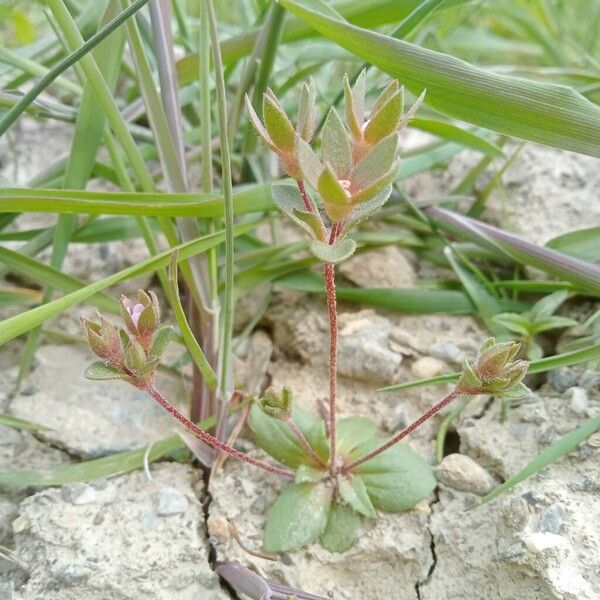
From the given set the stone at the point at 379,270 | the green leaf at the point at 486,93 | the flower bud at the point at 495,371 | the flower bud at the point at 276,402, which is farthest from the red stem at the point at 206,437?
the green leaf at the point at 486,93

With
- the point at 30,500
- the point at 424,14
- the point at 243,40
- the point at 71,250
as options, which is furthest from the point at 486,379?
the point at 71,250

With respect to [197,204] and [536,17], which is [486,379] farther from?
[536,17]

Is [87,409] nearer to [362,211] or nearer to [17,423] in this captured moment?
[17,423]

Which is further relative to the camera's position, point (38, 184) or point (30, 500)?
point (38, 184)

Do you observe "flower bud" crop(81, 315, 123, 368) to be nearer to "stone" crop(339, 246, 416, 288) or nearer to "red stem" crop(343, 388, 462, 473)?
"red stem" crop(343, 388, 462, 473)

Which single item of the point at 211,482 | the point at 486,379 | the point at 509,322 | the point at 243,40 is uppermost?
the point at 243,40

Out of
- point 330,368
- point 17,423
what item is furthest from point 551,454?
point 17,423

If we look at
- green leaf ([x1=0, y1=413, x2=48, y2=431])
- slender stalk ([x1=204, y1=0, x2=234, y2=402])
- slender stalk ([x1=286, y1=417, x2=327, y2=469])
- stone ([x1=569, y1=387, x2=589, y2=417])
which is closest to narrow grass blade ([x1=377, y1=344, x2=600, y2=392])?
stone ([x1=569, y1=387, x2=589, y2=417])
